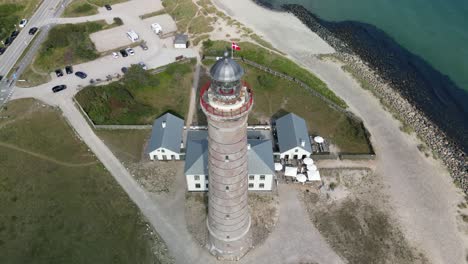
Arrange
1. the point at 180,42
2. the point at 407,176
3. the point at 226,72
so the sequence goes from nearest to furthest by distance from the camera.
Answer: the point at 226,72 → the point at 407,176 → the point at 180,42

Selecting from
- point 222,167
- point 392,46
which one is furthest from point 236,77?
point 392,46

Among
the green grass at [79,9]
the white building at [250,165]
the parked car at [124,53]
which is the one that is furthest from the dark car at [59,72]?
the white building at [250,165]

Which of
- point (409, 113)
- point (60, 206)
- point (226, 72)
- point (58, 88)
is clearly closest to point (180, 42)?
point (58, 88)

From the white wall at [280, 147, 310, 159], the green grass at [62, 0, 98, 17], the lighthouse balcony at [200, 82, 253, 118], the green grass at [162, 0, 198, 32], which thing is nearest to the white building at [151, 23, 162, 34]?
the green grass at [162, 0, 198, 32]

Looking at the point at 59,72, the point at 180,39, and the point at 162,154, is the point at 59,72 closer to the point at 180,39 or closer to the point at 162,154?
the point at 180,39

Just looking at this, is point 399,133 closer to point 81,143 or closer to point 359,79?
point 359,79

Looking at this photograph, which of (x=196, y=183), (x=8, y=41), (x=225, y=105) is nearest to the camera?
(x=225, y=105)
